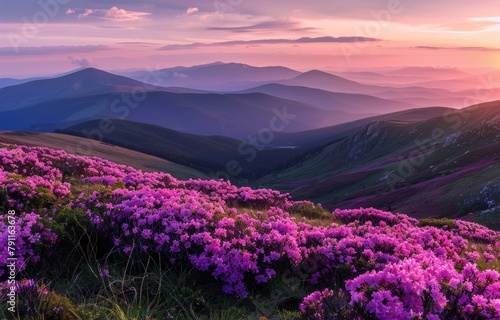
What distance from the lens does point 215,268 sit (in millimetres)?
7402

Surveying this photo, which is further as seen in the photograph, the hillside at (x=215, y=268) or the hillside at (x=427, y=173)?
the hillside at (x=427, y=173)

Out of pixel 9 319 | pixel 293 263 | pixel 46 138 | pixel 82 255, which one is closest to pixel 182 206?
pixel 82 255

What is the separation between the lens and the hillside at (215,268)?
16.5ft

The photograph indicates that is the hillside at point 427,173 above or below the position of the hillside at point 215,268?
below

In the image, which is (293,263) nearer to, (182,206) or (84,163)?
(182,206)

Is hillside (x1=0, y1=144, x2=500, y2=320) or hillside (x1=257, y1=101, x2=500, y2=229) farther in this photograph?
hillside (x1=257, y1=101, x2=500, y2=229)

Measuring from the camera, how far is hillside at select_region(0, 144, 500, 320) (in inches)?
198

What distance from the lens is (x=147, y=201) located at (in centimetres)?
993

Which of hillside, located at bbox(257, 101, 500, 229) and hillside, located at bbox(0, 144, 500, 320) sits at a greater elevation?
hillside, located at bbox(0, 144, 500, 320)

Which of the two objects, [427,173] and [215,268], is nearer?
[215,268]

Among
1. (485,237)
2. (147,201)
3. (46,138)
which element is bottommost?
(46,138)

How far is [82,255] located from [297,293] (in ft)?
15.4

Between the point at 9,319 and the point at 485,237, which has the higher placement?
the point at 9,319

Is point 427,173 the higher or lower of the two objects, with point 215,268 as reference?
lower
